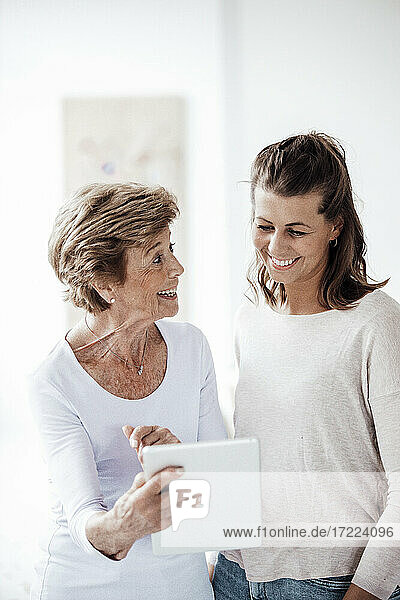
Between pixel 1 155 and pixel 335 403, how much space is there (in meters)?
1.25

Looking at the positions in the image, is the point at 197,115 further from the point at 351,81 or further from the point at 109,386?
the point at 109,386

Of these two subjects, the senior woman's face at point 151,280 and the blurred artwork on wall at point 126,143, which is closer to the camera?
the senior woman's face at point 151,280

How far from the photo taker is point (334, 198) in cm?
101

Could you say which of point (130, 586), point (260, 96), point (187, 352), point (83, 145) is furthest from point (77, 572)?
point (83, 145)

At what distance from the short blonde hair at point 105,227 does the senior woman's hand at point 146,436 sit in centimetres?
23

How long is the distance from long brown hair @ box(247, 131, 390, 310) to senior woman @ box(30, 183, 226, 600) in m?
0.17

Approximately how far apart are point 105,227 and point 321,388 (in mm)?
383

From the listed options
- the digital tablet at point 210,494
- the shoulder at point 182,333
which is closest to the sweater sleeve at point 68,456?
the digital tablet at point 210,494

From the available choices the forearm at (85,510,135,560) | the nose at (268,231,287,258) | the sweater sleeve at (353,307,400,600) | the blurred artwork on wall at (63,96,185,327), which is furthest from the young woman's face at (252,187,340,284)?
the blurred artwork on wall at (63,96,185,327)

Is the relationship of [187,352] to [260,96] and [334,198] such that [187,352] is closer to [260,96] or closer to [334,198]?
[334,198]

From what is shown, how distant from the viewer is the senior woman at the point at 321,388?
97cm

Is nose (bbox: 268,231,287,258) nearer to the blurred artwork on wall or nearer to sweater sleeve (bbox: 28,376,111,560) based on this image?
sweater sleeve (bbox: 28,376,111,560)

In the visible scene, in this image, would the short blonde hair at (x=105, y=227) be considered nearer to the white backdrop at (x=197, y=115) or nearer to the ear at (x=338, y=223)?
the ear at (x=338, y=223)

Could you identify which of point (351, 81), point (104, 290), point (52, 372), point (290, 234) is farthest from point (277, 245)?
point (351, 81)
